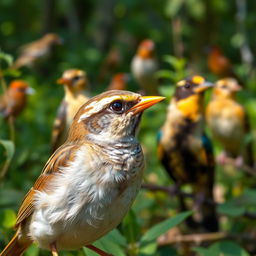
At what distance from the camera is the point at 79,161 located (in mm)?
3332

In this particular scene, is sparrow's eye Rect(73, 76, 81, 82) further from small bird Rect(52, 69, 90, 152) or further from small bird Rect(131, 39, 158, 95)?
small bird Rect(131, 39, 158, 95)

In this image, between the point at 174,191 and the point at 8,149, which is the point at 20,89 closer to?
the point at 174,191

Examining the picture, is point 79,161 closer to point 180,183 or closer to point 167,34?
point 180,183

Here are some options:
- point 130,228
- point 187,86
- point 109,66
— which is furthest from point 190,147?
point 109,66

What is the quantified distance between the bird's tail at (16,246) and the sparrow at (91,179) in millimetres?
157

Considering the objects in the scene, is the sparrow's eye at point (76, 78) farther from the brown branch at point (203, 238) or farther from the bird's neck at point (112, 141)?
the bird's neck at point (112, 141)

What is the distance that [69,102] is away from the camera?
680cm

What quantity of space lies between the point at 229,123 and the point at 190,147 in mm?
2199

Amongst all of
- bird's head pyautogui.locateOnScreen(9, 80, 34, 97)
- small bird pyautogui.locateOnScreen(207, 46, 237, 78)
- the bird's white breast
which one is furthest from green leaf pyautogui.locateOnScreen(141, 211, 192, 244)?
A: small bird pyautogui.locateOnScreen(207, 46, 237, 78)

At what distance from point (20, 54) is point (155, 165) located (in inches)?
295

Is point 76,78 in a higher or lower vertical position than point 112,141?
lower

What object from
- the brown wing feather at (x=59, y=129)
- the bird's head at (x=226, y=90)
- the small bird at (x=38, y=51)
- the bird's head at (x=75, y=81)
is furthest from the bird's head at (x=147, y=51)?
the brown wing feather at (x=59, y=129)

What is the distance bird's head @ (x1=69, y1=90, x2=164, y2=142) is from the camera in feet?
11.4

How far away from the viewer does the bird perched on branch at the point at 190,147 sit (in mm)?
5660
